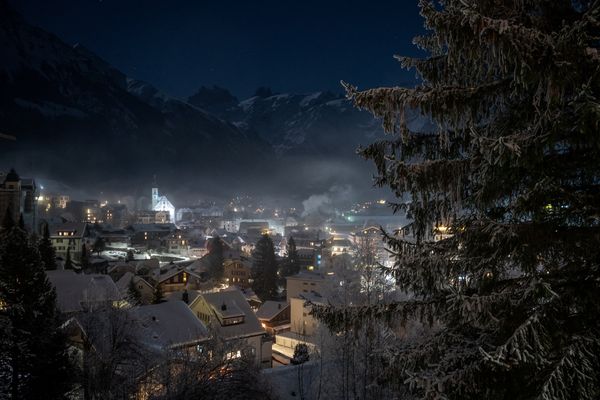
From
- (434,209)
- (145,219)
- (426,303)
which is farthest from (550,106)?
(145,219)

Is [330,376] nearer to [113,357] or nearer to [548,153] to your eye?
[113,357]

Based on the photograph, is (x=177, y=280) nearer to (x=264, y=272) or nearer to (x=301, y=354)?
(x=264, y=272)

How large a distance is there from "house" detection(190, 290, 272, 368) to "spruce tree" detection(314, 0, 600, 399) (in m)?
27.2

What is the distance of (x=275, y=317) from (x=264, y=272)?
1494cm

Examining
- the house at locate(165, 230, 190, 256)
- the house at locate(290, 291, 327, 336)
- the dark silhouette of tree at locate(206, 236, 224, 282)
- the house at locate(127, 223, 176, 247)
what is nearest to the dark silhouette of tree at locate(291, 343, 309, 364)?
the house at locate(290, 291, 327, 336)

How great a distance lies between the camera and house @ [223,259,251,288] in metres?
63.4

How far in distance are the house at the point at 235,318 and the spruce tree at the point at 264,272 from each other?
21005 mm

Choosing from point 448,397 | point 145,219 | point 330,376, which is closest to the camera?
point 448,397

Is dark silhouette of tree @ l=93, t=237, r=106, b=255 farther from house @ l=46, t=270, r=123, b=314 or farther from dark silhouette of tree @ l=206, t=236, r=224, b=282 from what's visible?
house @ l=46, t=270, r=123, b=314

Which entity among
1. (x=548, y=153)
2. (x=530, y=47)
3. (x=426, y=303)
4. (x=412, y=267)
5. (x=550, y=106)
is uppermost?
(x=530, y=47)

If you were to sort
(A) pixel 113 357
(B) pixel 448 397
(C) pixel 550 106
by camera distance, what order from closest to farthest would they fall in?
(C) pixel 550 106 < (B) pixel 448 397 < (A) pixel 113 357

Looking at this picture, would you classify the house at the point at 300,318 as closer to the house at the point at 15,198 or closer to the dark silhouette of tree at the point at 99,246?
the house at the point at 15,198

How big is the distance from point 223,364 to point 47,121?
206m

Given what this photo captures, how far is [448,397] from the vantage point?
414 centimetres
